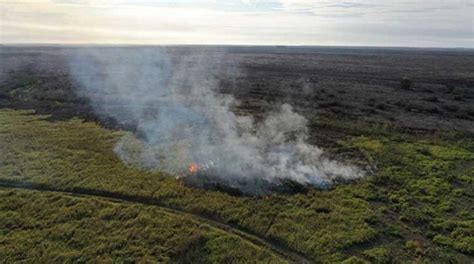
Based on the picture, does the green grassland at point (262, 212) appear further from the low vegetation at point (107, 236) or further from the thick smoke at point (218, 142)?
the thick smoke at point (218, 142)

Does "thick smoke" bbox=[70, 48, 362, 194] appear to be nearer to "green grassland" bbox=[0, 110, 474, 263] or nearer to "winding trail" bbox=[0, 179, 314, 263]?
"green grassland" bbox=[0, 110, 474, 263]

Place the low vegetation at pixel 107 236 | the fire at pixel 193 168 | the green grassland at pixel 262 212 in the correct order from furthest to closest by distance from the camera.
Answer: the fire at pixel 193 168 → the green grassland at pixel 262 212 → the low vegetation at pixel 107 236

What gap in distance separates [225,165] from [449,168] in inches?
736

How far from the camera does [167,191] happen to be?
→ 27.5 meters

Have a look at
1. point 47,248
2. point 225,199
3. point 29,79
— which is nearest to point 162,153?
point 225,199

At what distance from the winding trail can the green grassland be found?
26 cm

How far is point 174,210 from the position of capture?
25.5 metres

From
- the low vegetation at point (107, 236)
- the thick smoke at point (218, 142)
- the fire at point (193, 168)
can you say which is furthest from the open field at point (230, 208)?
the fire at point (193, 168)

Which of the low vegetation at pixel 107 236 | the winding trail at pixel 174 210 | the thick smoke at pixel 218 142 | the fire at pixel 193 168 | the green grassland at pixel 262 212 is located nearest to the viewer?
the low vegetation at pixel 107 236

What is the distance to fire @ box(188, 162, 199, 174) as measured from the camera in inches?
1205

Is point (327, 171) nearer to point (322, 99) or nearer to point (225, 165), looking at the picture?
point (225, 165)

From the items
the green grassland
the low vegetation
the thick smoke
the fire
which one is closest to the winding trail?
the green grassland

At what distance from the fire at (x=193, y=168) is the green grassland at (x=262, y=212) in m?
1.88

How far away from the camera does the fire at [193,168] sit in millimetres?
30600
